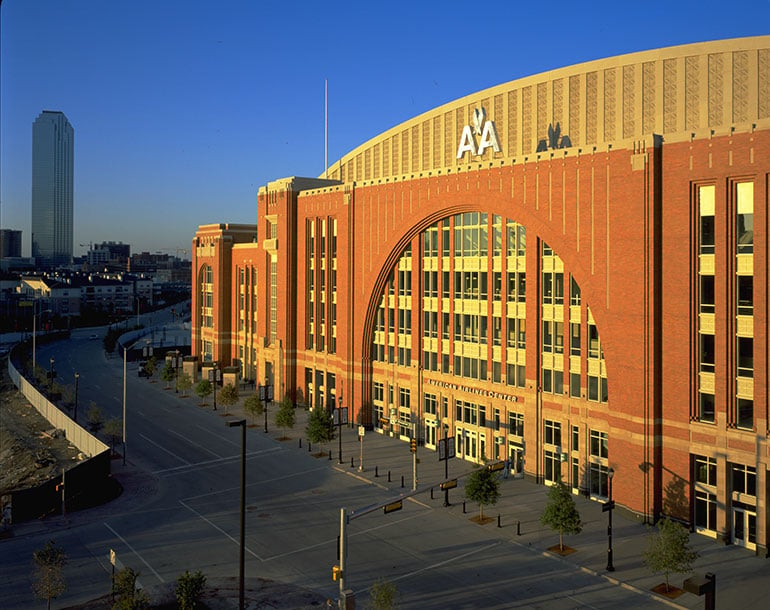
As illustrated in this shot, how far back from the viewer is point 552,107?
59781 mm

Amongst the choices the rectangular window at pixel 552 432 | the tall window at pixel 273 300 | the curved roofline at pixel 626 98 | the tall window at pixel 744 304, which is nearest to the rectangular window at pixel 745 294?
the tall window at pixel 744 304

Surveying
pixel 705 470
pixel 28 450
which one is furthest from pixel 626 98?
pixel 28 450

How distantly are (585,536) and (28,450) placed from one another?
1872 inches

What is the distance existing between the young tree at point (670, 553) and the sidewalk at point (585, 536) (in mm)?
1266

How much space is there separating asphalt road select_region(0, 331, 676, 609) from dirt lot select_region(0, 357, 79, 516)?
612 centimetres

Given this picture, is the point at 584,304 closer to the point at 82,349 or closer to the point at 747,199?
the point at 747,199

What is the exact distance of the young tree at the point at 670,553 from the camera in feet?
102

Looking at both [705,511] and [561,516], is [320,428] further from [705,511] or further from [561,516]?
[705,511]

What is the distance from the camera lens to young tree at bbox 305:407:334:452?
55969 mm

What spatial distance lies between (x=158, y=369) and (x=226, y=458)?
172 feet

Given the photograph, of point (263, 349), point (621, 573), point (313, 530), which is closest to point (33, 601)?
point (313, 530)

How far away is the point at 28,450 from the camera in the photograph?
60.6 metres

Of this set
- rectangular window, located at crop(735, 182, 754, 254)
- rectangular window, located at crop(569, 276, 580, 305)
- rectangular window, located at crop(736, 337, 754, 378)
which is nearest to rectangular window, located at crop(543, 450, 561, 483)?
rectangular window, located at crop(569, 276, 580, 305)

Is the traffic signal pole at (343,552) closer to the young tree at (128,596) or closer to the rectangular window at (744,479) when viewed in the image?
the young tree at (128,596)
